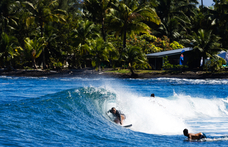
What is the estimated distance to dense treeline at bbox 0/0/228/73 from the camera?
3594 centimetres

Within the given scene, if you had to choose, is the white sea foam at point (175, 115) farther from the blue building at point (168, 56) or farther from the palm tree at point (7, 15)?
the palm tree at point (7, 15)

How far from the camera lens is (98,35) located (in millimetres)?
41375

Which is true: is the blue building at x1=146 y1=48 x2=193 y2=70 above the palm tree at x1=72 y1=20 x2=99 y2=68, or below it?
below

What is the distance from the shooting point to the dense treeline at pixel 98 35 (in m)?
35.9

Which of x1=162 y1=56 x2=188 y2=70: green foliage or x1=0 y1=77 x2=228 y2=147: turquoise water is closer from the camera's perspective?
x1=0 y1=77 x2=228 y2=147: turquoise water

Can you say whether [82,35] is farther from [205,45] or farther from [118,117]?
[118,117]

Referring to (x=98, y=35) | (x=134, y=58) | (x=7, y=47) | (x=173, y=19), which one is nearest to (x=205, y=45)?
(x=134, y=58)

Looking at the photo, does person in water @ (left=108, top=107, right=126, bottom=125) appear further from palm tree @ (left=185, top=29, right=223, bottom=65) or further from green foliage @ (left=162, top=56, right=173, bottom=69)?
palm tree @ (left=185, top=29, right=223, bottom=65)

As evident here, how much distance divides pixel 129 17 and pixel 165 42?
1312 centimetres

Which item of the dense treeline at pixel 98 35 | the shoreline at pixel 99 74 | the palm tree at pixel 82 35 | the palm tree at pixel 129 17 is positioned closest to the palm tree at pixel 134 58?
Answer: the dense treeline at pixel 98 35

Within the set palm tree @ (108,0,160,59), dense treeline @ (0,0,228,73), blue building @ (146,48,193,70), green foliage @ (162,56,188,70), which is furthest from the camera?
blue building @ (146,48,193,70)

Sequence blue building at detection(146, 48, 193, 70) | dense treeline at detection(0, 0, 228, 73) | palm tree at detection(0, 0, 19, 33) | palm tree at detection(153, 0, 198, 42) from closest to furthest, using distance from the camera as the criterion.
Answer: dense treeline at detection(0, 0, 228, 73)
blue building at detection(146, 48, 193, 70)
palm tree at detection(0, 0, 19, 33)
palm tree at detection(153, 0, 198, 42)

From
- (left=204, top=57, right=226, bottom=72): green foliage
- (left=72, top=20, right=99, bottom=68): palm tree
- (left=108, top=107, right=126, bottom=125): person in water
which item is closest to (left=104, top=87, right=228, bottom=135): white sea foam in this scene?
(left=108, top=107, right=126, bottom=125): person in water

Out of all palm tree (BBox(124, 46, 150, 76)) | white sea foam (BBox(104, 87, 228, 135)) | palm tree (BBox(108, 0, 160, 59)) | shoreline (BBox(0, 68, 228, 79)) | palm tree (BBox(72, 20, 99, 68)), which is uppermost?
palm tree (BBox(108, 0, 160, 59))
